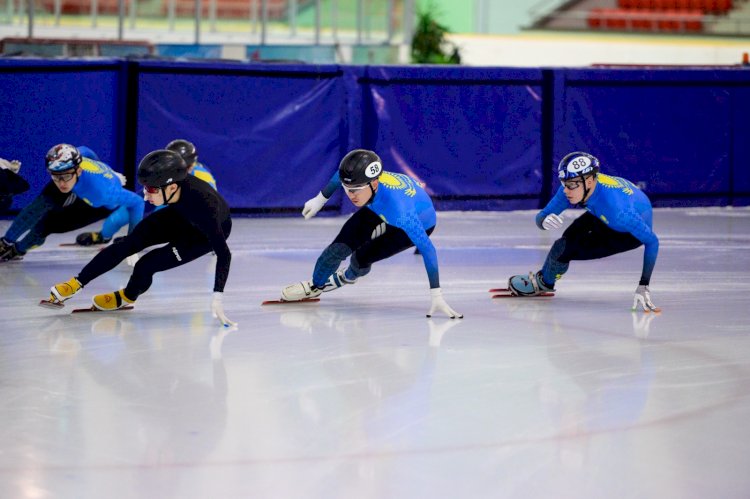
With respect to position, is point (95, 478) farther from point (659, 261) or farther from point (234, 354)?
point (659, 261)

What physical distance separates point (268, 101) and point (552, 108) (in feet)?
10.6

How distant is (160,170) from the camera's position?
20.3ft

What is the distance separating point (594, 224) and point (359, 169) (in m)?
1.80

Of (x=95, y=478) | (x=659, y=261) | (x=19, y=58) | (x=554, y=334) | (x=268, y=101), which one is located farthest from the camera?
(x=268, y=101)

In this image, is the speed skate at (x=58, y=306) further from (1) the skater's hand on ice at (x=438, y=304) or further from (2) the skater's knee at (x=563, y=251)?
(2) the skater's knee at (x=563, y=251)

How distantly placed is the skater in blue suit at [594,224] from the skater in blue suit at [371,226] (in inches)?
31.4

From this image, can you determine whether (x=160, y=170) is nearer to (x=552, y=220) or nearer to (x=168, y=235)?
(x=168, y=235)

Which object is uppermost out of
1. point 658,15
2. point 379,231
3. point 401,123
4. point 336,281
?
point 658,15

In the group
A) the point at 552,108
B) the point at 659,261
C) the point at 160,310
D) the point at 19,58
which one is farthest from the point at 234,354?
the point at 552,108

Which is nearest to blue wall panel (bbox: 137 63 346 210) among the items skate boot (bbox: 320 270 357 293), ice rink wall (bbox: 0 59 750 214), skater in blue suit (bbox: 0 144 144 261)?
ice rink wall (bbox: 0 59 750 214)

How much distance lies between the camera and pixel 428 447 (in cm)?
433

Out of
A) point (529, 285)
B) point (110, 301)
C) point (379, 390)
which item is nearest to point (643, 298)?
point (529, 285)

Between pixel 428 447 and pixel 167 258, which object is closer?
pixel 428 447

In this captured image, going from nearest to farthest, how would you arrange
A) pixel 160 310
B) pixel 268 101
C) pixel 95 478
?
pixel 95 478
pixel 160 310
pixel 268 101
